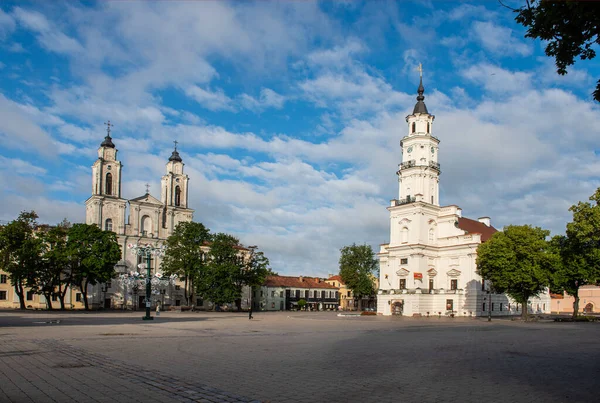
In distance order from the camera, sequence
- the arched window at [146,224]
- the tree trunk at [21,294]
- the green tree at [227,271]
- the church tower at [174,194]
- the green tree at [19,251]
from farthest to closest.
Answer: the church tower at [174,194]
the arched window at [146,224]
the green tree at [227,271]
the tree trunk at [21,294]
the green tree at [19,251]

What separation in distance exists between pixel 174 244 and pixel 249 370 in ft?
206

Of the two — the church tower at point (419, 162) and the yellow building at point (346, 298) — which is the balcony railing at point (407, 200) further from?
the yellow building at point (346, 298)

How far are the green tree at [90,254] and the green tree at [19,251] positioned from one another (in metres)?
3.87

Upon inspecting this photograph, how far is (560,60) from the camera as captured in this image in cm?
912

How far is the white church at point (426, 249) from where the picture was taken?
2768 inches

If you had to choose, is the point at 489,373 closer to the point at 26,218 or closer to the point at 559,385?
the point at 559,385

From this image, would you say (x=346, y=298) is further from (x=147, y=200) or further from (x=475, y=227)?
(x=147, y=200)

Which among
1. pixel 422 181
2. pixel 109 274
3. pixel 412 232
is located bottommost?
pixel 109 274

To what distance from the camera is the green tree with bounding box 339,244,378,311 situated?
299ft

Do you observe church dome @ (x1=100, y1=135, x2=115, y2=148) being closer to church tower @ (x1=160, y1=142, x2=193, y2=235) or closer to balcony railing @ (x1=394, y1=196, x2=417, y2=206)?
church tower @ (x1=160, y1=142, x2=193, y2=235)

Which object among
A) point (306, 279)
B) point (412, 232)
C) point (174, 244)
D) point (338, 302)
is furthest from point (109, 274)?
point (338, 302)

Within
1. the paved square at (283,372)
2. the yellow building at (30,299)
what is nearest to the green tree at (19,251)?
the yellow building at (30,299)

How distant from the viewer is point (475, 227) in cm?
8219

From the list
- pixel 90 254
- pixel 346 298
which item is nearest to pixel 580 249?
pixel 90 254
